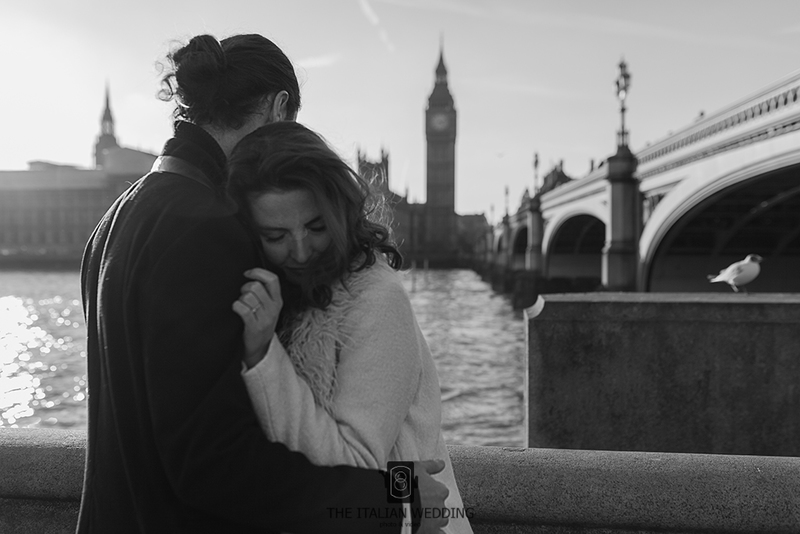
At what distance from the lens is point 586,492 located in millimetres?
1667

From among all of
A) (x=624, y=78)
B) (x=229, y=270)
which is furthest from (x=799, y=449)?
(x=624, y=78)

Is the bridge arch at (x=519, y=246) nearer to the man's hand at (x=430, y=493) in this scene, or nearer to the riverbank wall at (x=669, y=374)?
the riverbank wall at (x=669, y=374)

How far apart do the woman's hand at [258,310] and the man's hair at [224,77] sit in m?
0.33

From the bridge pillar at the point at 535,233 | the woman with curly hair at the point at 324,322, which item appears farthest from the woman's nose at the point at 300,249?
the bridge pillar at the point at 535,233

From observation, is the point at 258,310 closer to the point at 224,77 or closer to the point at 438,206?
the point at 224,77

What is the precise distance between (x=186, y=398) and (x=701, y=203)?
14067 millimetres

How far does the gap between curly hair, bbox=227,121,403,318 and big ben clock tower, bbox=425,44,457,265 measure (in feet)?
242

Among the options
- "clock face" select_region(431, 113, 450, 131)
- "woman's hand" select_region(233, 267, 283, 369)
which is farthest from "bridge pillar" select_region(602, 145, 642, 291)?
"clock face" select_region(431, 113, 450, 131)

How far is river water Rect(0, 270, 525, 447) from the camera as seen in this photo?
9164 mm

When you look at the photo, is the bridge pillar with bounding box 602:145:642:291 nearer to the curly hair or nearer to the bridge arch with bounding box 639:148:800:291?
the bridge arch with bounding box 639:148:800:291

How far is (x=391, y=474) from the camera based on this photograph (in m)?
1.09

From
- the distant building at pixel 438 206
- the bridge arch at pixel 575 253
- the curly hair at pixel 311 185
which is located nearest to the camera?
the curly hair at pixel 311 185

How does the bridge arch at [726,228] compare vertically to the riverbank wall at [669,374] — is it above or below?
above

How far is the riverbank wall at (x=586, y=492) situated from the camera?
1.63m
